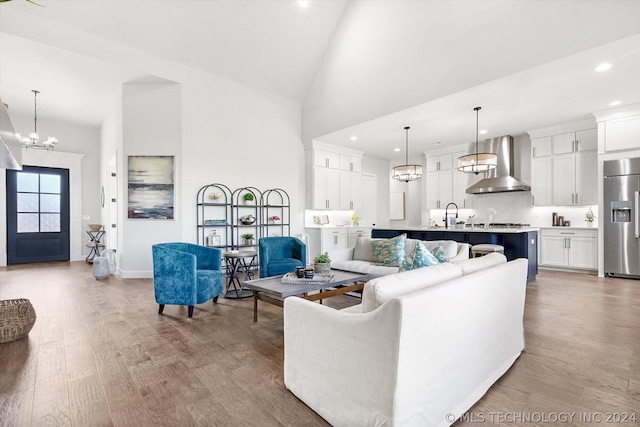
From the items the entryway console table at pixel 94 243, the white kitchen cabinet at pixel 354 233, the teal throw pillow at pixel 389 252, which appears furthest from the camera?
the white kitchen cabinet at pixel 354 233

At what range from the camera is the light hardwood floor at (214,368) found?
1975 mm

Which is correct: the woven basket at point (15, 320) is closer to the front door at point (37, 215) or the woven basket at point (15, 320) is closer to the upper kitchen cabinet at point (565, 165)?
the front door at point (37, 215)

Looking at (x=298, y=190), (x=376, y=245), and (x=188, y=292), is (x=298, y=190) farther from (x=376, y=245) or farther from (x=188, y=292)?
(x=188, y=292)

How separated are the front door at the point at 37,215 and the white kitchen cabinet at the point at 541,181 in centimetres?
1062

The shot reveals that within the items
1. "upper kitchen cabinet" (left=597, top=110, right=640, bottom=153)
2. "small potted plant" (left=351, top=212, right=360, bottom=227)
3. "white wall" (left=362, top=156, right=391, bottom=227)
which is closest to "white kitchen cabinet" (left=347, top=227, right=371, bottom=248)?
"small potted plant" (left=351, top=212, right=360, bottom=227)

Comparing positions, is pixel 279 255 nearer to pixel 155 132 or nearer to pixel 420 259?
A: pixel 420 259

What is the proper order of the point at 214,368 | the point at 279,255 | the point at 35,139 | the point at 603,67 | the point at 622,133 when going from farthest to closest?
the point at 35,139 → the point at 622,133 → the point at 279,255 → the point at 603,67 → the point at 214,368

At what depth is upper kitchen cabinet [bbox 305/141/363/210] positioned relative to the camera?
770 cm

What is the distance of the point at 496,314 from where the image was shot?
7.46ft

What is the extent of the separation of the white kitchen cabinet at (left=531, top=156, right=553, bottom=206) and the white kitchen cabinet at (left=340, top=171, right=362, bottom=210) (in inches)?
153

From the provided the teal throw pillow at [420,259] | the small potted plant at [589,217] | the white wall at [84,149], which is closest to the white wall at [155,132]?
the white wall at [84,149]

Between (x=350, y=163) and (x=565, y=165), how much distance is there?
4.52 meters

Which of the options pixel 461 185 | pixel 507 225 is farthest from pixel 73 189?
pixel 507 225

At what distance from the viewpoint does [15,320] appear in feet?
9.80
